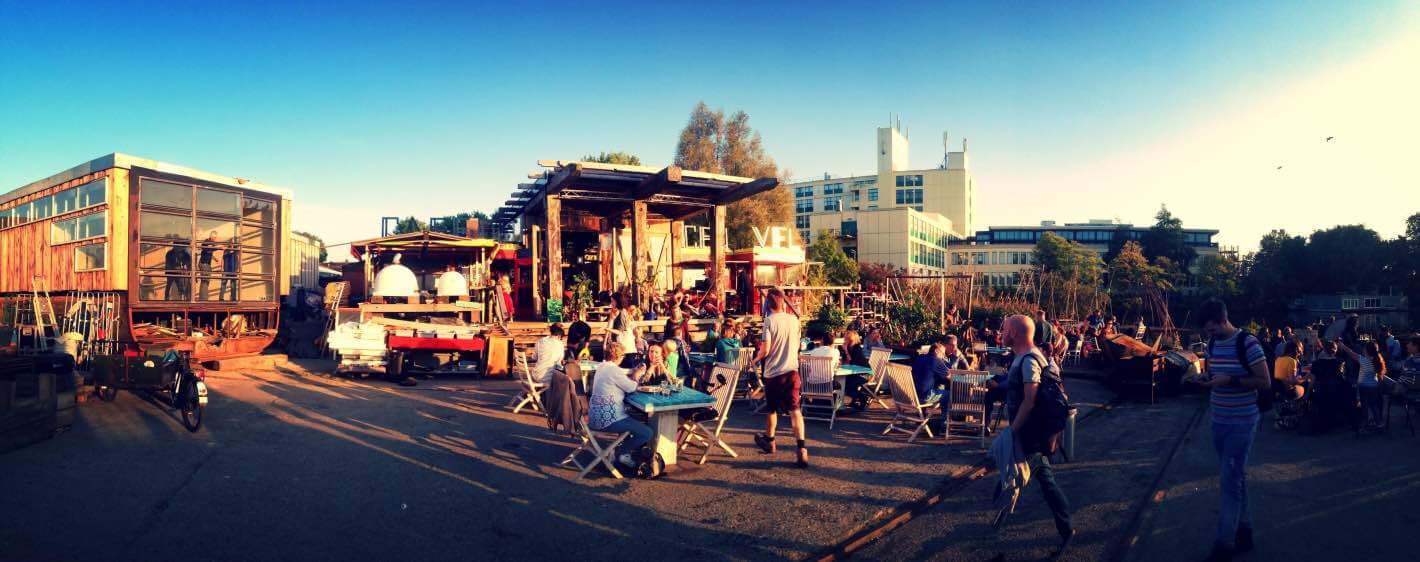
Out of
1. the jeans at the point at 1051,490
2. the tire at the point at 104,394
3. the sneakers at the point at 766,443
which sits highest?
the jeans at the point at 1051,490

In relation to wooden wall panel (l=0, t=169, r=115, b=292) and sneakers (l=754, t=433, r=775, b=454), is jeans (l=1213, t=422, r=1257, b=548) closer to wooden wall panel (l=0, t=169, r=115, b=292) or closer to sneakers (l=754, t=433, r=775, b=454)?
sneakers (l=754, t=433, r=775, b=454)

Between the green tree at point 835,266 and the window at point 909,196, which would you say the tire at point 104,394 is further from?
the window at point 909,196

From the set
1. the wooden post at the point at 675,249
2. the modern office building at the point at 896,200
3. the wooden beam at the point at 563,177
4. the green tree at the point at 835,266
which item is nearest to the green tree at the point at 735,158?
the green tree at the point at 835,266

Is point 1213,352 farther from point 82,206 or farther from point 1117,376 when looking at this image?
point 82,206

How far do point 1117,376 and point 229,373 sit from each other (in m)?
15.7

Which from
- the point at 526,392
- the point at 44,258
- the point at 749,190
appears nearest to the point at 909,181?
the point at 749,190

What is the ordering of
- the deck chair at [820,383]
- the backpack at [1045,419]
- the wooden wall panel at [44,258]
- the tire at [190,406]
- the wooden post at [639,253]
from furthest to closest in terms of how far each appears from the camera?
1. the wooden post at [639,253]
2. the wooden wall panel at [44,258]
3. the deck chair at [820,383]
4. the tire at [190,406]
5. the backpack at [1045,419]

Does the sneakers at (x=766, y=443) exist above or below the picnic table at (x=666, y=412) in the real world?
below

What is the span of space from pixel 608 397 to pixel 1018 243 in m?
60.2

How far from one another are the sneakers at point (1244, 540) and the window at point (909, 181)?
63748mm

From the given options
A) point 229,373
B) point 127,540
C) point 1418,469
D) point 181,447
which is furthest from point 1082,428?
point 229,373

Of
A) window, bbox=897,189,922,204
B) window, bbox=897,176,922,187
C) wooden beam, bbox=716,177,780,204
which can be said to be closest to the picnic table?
wooden beam, bbox=716,177,780,204

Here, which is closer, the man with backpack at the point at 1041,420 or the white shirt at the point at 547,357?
the man with backpack at the point at 1041,420

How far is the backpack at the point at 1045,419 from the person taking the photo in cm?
414
